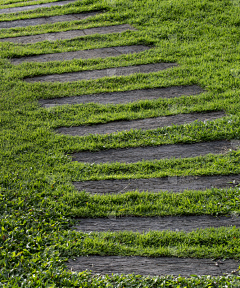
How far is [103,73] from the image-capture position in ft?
19.9

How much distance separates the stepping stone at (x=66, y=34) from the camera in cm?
703

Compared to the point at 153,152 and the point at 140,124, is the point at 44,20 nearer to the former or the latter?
the point at 140,124

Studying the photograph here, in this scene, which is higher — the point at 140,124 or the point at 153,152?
the point at 140,124

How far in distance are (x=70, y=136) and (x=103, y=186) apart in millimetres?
1097

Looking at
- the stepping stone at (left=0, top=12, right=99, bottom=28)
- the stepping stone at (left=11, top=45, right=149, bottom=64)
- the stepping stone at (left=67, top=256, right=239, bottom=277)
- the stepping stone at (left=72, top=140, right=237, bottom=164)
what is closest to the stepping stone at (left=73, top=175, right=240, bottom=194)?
the stepping stone at (left=72, top=140, right=237, bottom=164)

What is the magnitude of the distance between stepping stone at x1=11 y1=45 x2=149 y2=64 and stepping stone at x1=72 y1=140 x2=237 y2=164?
2.60 meters

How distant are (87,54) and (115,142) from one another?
2.59 m

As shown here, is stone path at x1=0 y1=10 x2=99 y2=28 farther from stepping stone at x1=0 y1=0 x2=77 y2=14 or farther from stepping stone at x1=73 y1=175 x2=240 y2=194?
stepping stone at x1=73 y1=175 x2=240 y2=194

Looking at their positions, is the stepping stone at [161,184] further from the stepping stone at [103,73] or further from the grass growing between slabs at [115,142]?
the stepping stone at [103,73]

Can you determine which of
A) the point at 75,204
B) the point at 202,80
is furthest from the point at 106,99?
the point at 75,204

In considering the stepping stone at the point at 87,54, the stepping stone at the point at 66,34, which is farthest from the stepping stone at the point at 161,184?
the stepping stone at the point at 66,34

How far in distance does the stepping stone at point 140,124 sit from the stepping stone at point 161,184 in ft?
3.28

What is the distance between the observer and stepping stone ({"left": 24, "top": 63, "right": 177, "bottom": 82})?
6.00 metres

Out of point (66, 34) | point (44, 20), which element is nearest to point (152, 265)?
point (66, 34)
